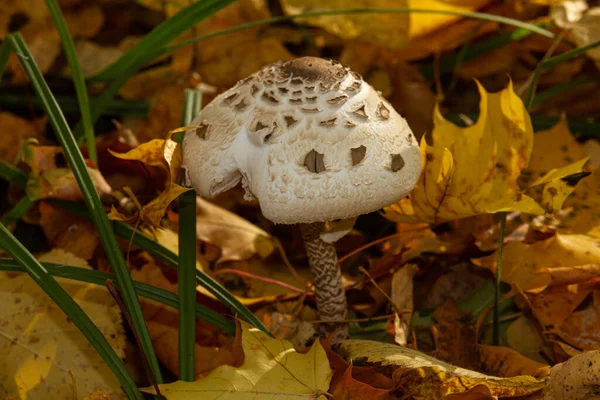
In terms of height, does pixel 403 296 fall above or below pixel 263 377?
below

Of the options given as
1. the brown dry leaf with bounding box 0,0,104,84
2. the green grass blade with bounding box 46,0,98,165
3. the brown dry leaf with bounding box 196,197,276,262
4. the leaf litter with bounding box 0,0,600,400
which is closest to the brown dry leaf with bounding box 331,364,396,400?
the leaf litter with bounding box 0,0,600,400

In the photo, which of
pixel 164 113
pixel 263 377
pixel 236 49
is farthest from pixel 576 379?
pixel 236 49

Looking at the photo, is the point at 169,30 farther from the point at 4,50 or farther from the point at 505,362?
the point at 505,362

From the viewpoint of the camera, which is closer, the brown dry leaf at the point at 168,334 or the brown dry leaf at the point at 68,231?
the brown dry leaf at the point at 168,334

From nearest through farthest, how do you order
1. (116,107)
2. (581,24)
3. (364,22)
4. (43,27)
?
(581,24) < (364,22) < (116,107) < (43,27)

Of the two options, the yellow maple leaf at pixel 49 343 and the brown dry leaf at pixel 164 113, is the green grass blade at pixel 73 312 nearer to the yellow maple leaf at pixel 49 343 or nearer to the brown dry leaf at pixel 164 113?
the yellow maple leaf at pixel 49 343

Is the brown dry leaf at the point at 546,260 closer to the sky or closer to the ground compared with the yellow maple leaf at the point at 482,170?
closer to the ground

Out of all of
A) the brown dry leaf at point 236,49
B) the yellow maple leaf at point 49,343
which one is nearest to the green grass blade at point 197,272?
the yellow maple leaf at point 49,343
